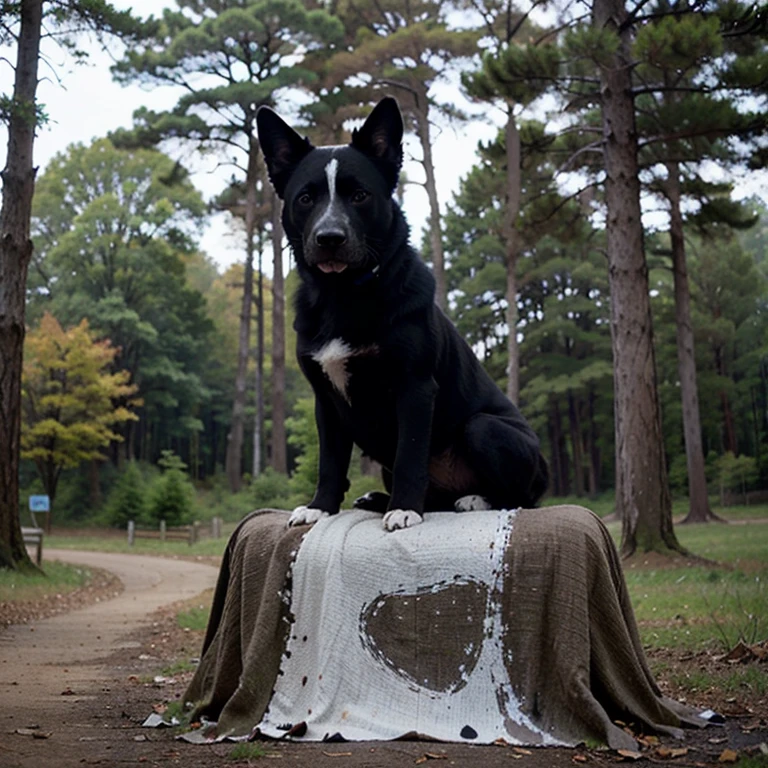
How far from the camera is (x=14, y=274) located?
39.0 feet

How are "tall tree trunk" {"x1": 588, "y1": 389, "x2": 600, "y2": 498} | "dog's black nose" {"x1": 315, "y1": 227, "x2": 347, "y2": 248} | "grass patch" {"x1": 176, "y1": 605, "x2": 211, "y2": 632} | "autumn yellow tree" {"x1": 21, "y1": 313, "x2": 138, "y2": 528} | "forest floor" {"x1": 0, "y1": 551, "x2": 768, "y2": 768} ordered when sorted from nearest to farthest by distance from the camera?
"forest floor" {"x1": 0, "y1": 551, "x2": 768, "y2": 768} < "dog's black nose" {"x1": 315, "y1": 227, "x2": 347, "y2": 248} < "grass patch" {"x1": 176, "y1": 605, "x2": 211, "y2": 632} < "autumn yellow tree" {"x1": 21, "y1": 313, "x2": 138, "y2": 528} < "tall tree trunk" {"x1": 588, "y1": 389, "x2": 600, "y2": 498}

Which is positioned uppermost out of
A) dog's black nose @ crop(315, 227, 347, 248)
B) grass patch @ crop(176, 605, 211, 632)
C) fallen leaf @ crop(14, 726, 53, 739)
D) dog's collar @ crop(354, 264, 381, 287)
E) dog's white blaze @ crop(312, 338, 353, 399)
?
dog's black nose @ crop(315, 227, 347, 248)

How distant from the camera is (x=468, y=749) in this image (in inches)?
129

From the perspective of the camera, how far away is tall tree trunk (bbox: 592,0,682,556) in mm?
11922

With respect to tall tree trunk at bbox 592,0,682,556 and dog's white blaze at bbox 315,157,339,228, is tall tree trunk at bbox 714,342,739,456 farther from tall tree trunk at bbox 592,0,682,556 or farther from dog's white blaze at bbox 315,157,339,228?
dog's white blaze at bbox 315,157,339,228

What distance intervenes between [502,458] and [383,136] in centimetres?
159

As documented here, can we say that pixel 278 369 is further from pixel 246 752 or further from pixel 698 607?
pixel 246 752

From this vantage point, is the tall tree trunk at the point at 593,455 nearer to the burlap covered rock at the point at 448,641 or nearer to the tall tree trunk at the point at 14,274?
the tall tree trunk at the point at 14,274

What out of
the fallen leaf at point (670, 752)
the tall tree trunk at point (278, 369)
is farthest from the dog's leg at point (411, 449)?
the tall tree trunk at point (278, 369)

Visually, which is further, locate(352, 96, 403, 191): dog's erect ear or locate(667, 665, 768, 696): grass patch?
locate(667, 665, 768, 696): grass patch

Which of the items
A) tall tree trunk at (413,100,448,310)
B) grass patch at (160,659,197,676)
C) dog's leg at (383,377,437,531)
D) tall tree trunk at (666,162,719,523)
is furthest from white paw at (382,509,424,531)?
tall tree trunk at (413,100,448,310)

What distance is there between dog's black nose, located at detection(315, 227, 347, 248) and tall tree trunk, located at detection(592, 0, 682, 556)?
9072 mm

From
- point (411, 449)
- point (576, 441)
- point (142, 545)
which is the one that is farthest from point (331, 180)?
point (576, 441)

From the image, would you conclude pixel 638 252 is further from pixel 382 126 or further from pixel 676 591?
pixel 382 126
